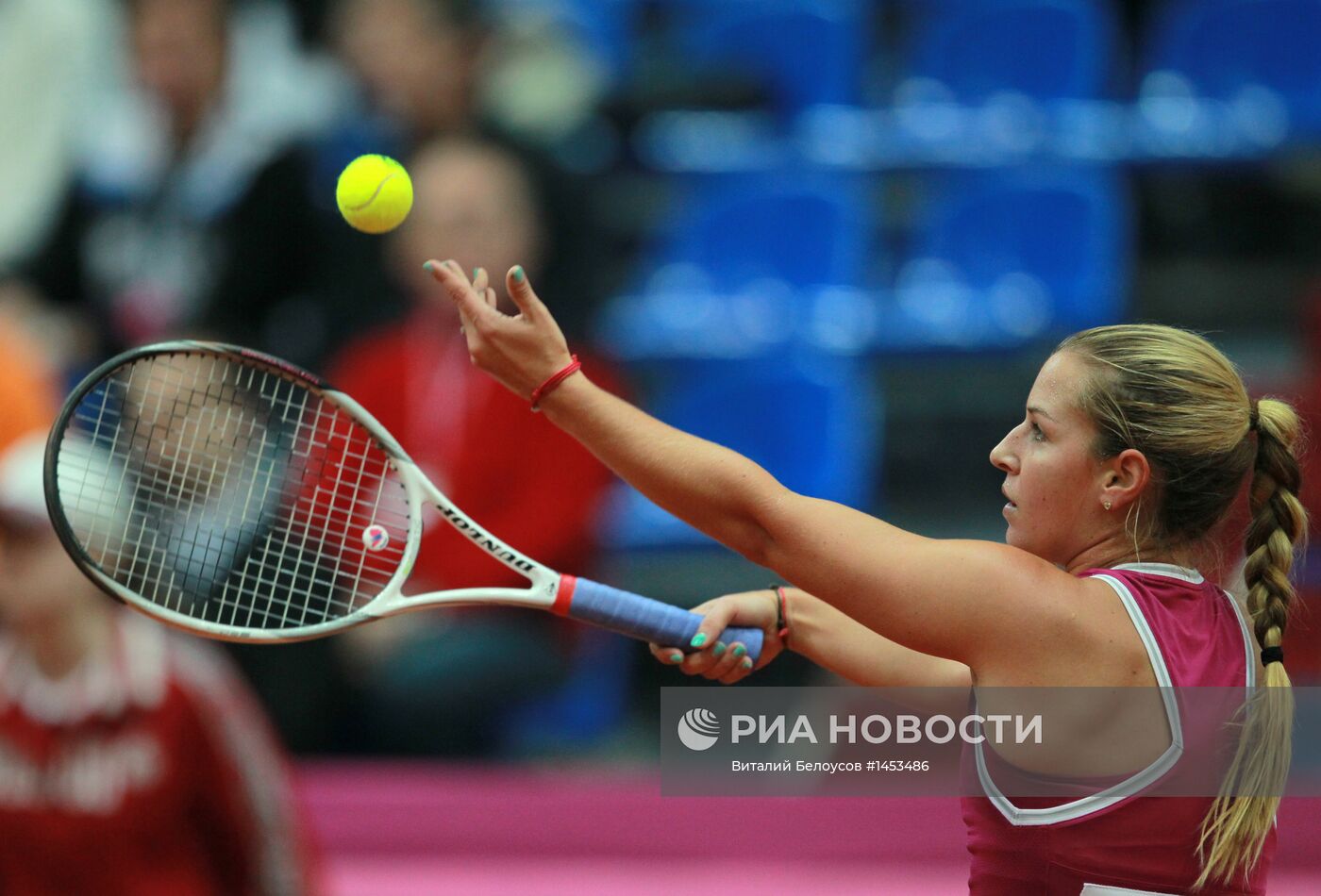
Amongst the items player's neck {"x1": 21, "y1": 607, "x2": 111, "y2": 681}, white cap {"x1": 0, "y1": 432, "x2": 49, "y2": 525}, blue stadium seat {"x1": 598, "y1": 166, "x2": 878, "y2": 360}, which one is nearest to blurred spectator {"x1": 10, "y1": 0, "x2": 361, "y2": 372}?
blue stadium seat {"x1": 598, "y1": 166, "x2": 878, "y2": 360}

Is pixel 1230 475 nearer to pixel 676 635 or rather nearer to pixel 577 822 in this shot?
pixel 676 635

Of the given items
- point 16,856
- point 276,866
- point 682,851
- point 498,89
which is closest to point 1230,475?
point 276,866

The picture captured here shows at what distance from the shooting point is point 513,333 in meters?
1.97

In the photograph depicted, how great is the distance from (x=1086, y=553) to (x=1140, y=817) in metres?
0.30

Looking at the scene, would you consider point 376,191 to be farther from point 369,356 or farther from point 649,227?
point 649,227

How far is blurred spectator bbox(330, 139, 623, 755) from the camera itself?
456 cm

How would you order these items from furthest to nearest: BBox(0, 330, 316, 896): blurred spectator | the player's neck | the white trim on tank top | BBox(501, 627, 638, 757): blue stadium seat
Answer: BBox(501, 627, 638, 757): blue stadium seat → the player's neck → BBox(0, 330, 316, 896): blurred spectator → the white trim on tank top

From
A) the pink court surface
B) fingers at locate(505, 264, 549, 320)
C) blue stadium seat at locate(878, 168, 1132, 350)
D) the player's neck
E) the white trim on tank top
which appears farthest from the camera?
blue stadium seat at locate(878, 168, 1132, 350)

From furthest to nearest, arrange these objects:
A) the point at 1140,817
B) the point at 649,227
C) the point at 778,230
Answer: the point at 649,227 < the point at 778,230 < the point at 1140,817

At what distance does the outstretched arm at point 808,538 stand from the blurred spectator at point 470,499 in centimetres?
258

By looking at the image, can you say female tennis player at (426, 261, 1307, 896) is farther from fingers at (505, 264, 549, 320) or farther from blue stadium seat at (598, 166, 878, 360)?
blue stadium seat at (598, 166, 878, 360)

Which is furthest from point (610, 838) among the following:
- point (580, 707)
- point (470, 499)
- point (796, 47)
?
point (796, 47)

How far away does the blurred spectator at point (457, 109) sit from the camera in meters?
4.91

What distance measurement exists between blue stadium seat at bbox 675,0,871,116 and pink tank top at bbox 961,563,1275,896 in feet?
15.8
